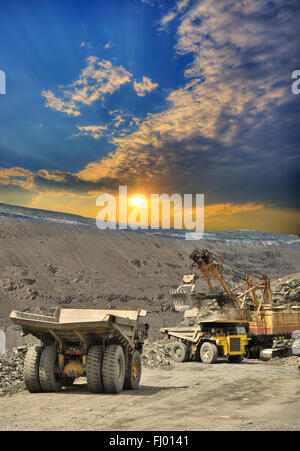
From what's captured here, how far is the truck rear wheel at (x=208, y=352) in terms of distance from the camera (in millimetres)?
22317

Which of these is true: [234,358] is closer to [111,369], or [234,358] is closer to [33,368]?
[111,369]

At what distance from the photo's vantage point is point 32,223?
65000mm

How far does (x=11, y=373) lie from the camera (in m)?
14.2

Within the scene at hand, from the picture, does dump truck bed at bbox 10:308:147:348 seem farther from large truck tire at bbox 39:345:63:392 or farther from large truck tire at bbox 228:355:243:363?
large truck tire at bbox 228:355:243:363

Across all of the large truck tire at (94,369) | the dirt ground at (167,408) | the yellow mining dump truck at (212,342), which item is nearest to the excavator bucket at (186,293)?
the yellow mining dump truck at (212,342)

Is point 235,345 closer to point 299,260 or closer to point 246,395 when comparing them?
point 246,395

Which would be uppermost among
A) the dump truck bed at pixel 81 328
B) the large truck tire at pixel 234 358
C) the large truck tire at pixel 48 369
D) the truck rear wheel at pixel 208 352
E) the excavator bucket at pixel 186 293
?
the excavator bucket at pixel 186 293

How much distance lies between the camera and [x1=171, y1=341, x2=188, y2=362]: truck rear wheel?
23297mm

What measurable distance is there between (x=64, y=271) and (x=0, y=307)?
46.5ft

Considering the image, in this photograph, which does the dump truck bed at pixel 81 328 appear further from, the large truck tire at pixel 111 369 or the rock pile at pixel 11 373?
the rock pile at pixel 11 373

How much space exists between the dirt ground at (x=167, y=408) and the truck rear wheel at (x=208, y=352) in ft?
22.2

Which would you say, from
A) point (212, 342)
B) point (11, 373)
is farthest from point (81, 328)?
point (212, 342)

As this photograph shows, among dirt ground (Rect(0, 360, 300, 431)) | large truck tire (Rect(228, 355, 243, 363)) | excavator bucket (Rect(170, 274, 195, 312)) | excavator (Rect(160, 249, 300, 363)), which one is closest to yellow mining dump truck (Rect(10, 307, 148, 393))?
dirt ground (Rect(0, 360, 300, 431))
